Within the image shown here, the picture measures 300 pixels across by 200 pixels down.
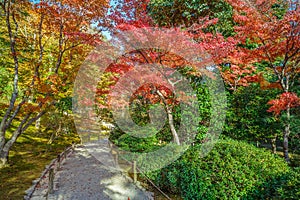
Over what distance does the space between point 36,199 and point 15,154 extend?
14.3 ft

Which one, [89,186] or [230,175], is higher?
Result: [230,175]

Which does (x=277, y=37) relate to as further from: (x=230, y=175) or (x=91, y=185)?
(x=91, y=185)

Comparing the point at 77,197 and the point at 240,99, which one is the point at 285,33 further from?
the point at 77,197

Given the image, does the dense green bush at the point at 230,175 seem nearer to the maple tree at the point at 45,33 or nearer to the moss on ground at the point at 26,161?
the moss on ground at the point at 26,161

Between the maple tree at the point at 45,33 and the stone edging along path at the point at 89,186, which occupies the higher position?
the maple tree at the point at 45,33

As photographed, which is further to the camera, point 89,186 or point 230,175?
point 89,186

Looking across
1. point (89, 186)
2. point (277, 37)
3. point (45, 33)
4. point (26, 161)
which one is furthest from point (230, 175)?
point (45, 33)

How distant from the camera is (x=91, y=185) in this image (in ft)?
18.6

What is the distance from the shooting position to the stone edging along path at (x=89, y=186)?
494cm

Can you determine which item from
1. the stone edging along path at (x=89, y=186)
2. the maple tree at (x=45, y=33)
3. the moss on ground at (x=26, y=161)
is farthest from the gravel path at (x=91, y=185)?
the maple tree at (x=45, y=33)

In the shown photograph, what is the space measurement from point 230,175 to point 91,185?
12.9 feet

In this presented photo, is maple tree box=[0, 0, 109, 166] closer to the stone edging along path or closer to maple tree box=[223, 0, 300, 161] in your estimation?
the stone edging along path

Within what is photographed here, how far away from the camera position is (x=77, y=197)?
4.92 metres

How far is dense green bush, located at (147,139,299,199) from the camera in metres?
3.29
